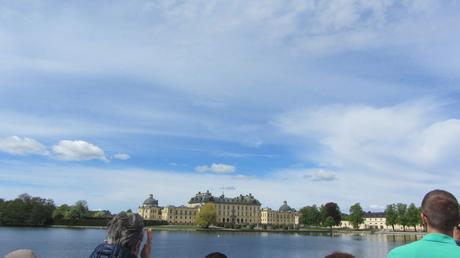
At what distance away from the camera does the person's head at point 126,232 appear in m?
4.61

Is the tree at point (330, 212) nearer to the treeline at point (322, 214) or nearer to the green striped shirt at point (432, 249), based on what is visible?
the treeline at point (322, 214)

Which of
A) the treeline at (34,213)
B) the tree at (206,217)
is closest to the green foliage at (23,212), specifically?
the treeline at (34,213)

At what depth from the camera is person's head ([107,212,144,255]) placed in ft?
15.1

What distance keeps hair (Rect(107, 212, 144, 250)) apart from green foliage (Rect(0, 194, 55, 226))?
147206 millimetres

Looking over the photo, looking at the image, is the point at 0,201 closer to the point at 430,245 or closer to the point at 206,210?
the point at 206,210

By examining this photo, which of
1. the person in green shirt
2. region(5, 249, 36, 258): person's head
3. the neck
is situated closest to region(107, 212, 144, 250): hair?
region(5, 249, 36, 258): person's head

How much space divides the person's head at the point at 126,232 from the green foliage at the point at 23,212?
147198 millimetres

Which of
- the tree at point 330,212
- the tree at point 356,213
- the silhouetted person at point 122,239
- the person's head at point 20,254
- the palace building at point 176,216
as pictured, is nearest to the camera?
the person's head at point 20,254

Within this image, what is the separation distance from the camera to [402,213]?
148250 millimetres

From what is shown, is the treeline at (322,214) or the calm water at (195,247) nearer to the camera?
the calm water at (195,247)

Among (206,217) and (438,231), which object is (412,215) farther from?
(438,231)

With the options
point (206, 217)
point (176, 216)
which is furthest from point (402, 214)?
point (176, 216)

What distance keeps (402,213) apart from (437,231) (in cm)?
15568

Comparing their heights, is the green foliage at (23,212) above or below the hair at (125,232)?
above
